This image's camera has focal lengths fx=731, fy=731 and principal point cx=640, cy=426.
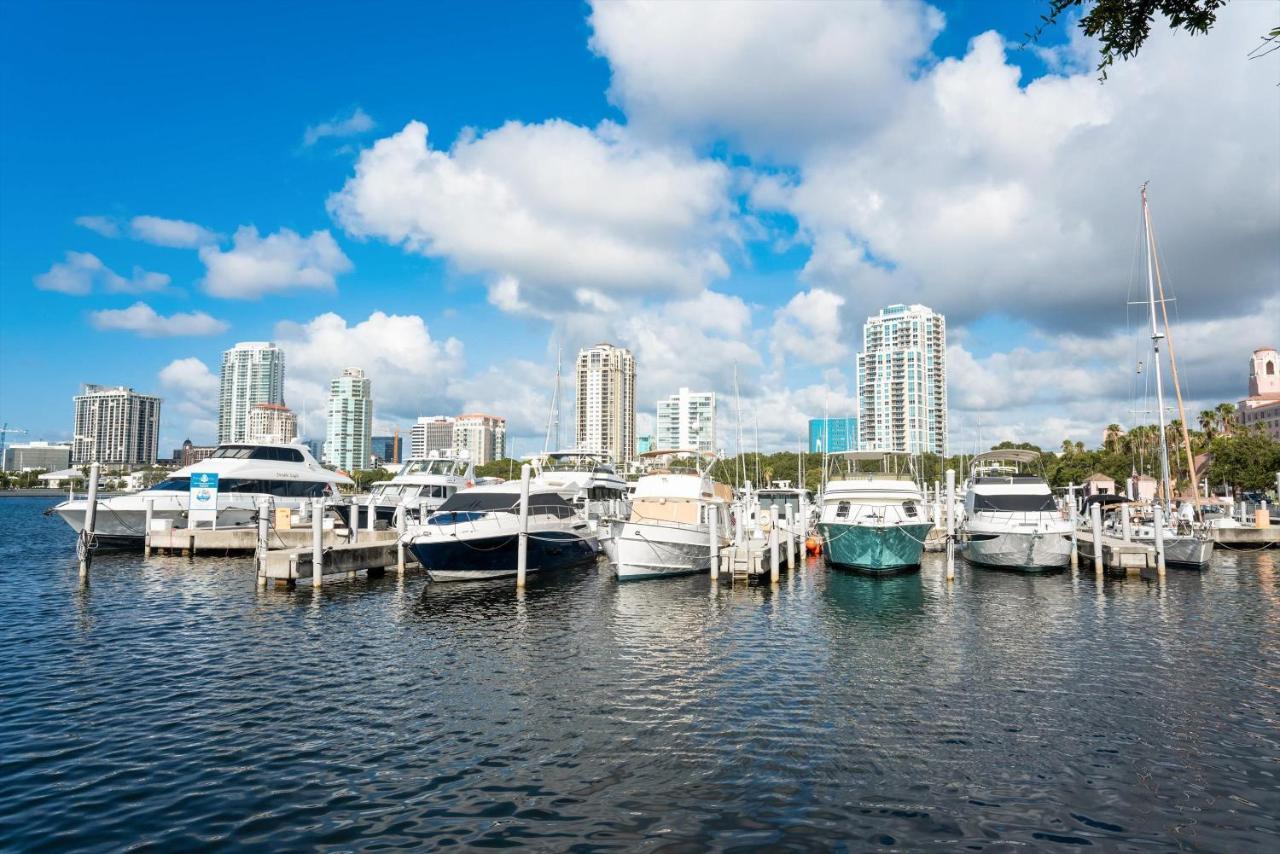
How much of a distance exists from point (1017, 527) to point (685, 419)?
13097 centimetres

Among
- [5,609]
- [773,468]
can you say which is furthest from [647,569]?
[773,468]

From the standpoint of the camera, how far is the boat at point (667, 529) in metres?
30.5

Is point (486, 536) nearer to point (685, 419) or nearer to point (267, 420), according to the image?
point (685, 419)

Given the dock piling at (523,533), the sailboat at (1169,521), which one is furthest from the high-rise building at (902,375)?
the dock piling at (523,533)

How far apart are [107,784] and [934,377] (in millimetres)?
169958

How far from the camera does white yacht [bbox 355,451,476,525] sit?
4456 centimetres

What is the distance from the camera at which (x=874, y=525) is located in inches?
1257

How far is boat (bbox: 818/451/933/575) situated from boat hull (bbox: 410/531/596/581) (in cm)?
1275

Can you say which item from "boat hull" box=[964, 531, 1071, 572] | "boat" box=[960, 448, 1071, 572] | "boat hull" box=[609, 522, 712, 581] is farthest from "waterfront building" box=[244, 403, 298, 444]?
"boat hull" box=[964, 531, 1071, 572]

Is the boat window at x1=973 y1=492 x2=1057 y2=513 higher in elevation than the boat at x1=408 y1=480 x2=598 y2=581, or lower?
higher

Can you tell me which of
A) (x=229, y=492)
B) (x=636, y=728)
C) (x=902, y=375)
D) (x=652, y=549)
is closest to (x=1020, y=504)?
(x=652, y=549)

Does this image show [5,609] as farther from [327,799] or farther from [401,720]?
[327,799]

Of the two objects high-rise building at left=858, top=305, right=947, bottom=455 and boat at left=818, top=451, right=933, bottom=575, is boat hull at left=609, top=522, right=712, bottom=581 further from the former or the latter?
high-rise building at left=858, top=305, right=947, bottom=455

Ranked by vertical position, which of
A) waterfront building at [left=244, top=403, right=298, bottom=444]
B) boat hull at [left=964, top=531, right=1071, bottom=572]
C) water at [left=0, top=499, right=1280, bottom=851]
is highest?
waterfront building at [left=244, top=403, right=298, bottom=444]
